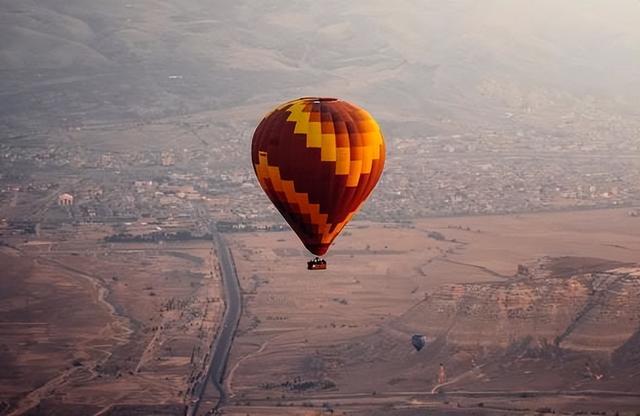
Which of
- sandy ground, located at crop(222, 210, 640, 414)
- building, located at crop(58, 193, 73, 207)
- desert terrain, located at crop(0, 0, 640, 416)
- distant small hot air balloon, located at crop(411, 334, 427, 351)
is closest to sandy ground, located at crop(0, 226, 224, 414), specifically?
desert terrain, located at crop(0, 0, 640, 416)

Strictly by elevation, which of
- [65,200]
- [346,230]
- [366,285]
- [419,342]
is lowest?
[65,200]

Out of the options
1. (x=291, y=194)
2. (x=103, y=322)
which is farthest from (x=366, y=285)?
(x=291, y=194)

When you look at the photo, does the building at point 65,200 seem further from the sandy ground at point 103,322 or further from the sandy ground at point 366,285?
the sandy ground at point 366,285

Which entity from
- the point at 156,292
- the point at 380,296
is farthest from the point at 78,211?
the point at 380,296

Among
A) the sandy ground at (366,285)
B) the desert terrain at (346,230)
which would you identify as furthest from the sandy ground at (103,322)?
the sandy ground at (366,285)

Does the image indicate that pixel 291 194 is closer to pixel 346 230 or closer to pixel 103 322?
pixel 103 322

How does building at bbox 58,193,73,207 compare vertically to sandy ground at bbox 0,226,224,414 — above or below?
below

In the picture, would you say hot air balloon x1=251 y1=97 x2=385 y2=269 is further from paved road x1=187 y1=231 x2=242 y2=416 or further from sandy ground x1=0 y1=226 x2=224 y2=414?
Answer: sandy ground x1=0 y1=226 x2=224 y2=414
